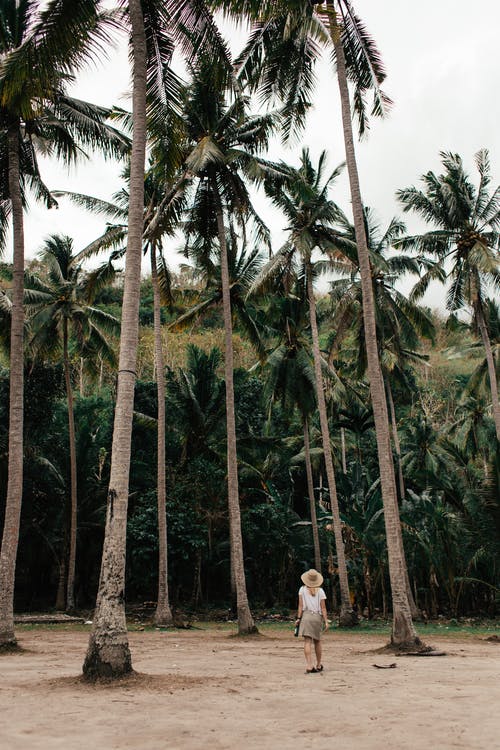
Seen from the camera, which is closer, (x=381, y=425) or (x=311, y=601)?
(x=311, y=601)

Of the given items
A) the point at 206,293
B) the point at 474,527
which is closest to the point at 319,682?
the point at 474,527

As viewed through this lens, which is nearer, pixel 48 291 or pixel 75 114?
pixel 75 114

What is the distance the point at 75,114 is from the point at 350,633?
1551 centimetres

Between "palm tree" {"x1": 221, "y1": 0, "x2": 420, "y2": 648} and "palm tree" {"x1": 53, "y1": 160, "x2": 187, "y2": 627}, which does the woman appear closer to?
"palm tree" {"x1": 221, "y1": 0, "x2": 420, "y2": 648}

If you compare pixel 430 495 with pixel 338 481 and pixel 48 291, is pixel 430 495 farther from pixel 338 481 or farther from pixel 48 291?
pixel 48 291

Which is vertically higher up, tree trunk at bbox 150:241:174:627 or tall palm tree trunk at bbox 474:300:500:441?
tall palm tree trunk at bbox 474:300:500:441

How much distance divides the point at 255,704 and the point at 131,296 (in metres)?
5.71

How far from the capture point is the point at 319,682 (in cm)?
887

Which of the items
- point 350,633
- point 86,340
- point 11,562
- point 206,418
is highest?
point 86,340

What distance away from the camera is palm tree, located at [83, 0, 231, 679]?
8.52m

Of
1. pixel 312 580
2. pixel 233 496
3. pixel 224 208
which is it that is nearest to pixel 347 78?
pixel 224 208

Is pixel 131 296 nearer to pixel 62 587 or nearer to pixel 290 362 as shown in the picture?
pixel 290 362

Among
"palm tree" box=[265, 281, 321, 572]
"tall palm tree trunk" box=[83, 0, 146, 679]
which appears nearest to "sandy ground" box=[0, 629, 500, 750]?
"tall palm tree trunk" box=[83, 0, 146, 679]

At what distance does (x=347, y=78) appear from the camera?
16.6 meters
